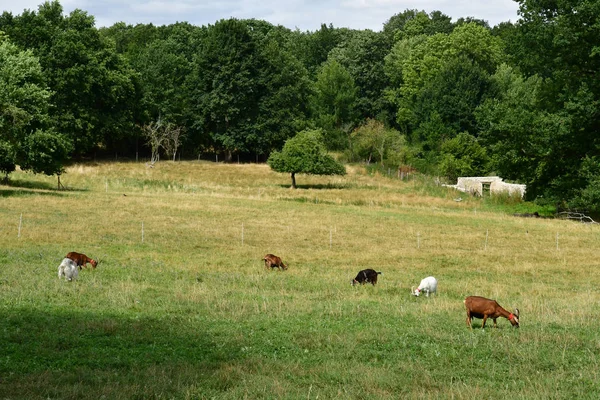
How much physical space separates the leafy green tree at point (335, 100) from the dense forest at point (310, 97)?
27cm

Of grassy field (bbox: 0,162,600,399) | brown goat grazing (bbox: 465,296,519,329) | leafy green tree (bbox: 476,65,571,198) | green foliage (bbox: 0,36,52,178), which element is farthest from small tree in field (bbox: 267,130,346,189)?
brown goat grazing (bbox: 465,296,519,329)

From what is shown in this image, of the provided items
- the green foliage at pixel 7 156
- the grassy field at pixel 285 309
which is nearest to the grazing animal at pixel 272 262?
the grassy field at pixel 285 309

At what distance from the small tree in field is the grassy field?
32.1m

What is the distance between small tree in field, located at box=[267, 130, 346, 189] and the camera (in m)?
81.9

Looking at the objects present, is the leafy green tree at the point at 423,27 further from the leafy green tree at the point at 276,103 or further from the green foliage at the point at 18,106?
the green foliage at the point at 18,106

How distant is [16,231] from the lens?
1435 inches

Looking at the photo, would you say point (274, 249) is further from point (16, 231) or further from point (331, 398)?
point (331, 398)

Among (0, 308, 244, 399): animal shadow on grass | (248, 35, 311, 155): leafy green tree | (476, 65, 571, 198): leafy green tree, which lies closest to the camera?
(0, 308, 244, 399): animal shadow on grass

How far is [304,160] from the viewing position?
3223 inches

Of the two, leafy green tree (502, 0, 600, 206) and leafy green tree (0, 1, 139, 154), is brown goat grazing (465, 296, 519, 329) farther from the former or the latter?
leafy green tree (0, 1, 139, 154)

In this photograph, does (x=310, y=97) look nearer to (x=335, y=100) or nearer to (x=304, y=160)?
(x=335, y=100)

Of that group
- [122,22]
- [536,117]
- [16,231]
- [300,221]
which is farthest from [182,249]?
[122,22]

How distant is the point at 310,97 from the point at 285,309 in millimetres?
103481

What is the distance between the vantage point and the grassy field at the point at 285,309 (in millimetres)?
12398
